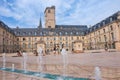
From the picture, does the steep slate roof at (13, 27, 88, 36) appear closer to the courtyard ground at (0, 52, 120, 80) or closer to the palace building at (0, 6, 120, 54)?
the palace building at (0, 6, 120, 54)

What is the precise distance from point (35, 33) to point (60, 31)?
11.3 meters

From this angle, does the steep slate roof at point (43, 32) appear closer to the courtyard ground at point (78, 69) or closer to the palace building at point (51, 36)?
the palace building at point (51, 36)

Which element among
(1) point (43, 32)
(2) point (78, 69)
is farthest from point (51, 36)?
(2) point (78, 69)

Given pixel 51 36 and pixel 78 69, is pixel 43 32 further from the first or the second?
pixel 78 69

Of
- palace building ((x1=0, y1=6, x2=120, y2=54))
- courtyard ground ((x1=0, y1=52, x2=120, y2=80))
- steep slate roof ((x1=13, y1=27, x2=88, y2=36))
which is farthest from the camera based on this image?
steep slate roof ((x1=13, y1=27, x2=88, y2=36))

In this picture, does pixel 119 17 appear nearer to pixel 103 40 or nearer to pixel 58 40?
pixel 103 40

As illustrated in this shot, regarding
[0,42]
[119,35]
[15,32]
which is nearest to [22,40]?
[15,32]

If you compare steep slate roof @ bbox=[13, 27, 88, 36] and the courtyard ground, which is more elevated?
steep slate roof @ bbox=[13, 27, 88, 36]

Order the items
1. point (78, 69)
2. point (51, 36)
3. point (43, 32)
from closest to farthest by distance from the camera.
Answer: point (78, 69) → point (51, 36) → point (43, 32)

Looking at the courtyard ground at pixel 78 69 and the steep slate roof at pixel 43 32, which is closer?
the courtyard ground at pixel 78 69

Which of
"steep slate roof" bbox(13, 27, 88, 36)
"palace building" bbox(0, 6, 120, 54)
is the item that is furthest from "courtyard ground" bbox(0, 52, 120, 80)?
"steep slate roof" bbox(13, 27, 88, 36)

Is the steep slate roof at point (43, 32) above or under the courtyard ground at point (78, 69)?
above

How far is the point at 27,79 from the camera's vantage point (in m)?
6.66

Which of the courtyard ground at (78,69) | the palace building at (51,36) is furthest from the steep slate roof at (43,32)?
the courtyard ground at (78,69)
